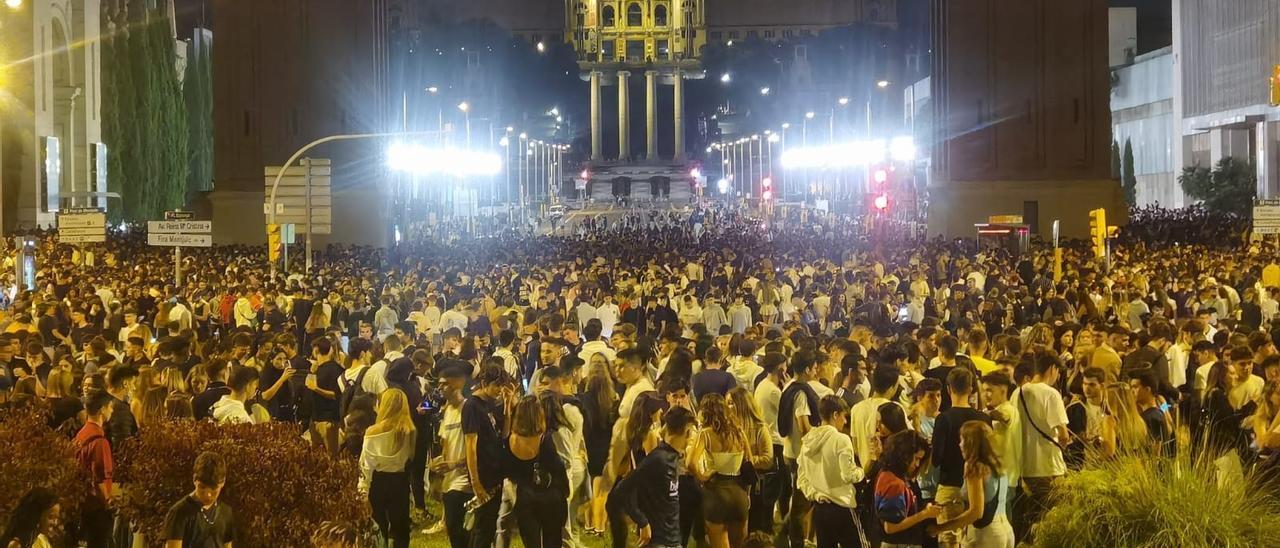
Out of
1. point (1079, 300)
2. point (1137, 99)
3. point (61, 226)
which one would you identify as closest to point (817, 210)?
point (1137, 99)

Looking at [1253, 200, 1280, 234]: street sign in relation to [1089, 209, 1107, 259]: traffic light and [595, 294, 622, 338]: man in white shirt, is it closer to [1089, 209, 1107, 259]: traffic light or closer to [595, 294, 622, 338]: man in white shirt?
[1089, 209, 1107, 259]: traffic light

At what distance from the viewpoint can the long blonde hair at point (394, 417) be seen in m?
11.4

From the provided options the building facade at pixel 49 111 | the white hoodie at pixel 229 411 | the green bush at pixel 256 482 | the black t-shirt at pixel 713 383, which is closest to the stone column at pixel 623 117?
the building facade at pixel 49 111

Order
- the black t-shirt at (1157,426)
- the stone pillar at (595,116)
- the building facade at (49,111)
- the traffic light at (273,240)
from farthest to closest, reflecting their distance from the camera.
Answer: the stone pillar at (595,116) < the building facade at (49,111) < the traffic light at (273,240) < the black t-shirt at (1157,426)

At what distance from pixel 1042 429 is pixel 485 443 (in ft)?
11.1

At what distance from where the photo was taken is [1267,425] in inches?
426

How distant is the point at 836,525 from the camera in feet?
33.4

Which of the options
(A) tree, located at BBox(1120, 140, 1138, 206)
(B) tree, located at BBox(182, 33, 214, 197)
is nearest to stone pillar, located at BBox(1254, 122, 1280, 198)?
(A) tree, located at BBox(1120, 140, 1138, 206)

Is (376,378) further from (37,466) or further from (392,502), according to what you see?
(37,466)

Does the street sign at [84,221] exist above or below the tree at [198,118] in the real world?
below

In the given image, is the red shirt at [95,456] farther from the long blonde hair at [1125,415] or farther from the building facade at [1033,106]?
the building facade at [1033,106]

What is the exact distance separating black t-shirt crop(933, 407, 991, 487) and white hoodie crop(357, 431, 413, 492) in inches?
140

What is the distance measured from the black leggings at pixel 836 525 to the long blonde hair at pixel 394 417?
9.26 feet

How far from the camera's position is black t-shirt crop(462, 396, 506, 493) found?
10.7 meters
